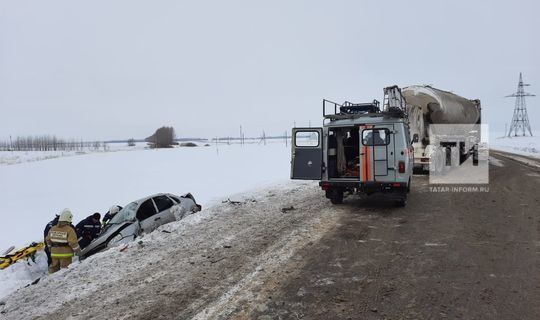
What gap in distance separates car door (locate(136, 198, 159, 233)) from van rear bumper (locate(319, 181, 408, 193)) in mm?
4732

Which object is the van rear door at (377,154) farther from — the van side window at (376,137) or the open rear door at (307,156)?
the open rear door at (307,156)

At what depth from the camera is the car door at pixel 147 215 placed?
9.88m

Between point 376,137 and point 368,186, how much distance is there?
125 centimetres

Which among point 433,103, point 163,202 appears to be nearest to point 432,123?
point 433,103

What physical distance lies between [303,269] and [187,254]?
2.24 metres

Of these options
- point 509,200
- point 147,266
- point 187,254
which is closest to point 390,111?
point 509,200

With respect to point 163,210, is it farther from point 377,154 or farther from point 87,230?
point 377,154

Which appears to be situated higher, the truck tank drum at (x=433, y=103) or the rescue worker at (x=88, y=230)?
the truck tank drum at (x=433, y=103)

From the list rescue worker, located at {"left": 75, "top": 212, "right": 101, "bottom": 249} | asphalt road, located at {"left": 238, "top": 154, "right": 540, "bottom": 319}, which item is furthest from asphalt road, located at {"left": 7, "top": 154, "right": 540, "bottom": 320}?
rescue worker, located at {"left": 75, "top": 212, "right": 101, "bottom": 249}

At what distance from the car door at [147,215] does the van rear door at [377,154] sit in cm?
571

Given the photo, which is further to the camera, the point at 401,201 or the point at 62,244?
the point at 401,201

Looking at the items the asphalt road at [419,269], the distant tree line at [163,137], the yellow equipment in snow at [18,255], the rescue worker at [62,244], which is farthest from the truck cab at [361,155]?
the distant tree line at [163,137]

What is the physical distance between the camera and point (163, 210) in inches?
425

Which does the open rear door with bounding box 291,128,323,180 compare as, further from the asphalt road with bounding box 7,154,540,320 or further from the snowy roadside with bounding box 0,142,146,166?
the snowy roadside with bounding box 0,142,146,166
